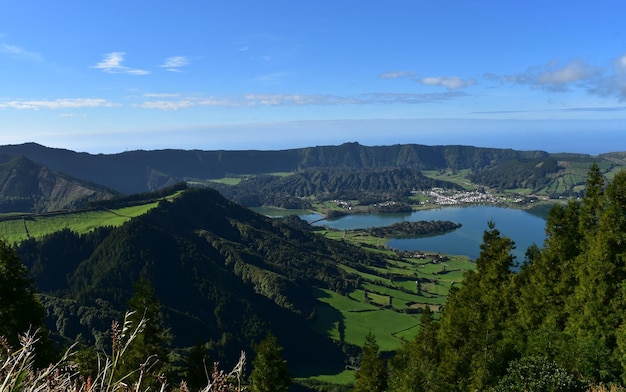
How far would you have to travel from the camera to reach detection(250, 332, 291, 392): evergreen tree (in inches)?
1121

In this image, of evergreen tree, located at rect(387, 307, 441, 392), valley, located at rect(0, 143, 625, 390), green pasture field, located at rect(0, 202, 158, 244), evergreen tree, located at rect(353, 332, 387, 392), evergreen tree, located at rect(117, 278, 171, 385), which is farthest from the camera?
green pasture field, located at rect(0, 202, 158, 244)

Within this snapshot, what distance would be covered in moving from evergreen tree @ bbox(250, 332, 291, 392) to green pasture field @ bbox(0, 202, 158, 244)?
425 ft

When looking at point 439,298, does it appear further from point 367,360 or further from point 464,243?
point 367,360

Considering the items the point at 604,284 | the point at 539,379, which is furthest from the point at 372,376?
the point at 539,379

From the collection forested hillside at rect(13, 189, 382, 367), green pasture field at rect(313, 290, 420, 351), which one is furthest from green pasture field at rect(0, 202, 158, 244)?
green pasture field at rect(313, 290, 420, 351)

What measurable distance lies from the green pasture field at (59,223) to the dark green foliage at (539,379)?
14714cm

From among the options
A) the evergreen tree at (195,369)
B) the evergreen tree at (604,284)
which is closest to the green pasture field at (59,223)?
the evergreen tree at (195,369)

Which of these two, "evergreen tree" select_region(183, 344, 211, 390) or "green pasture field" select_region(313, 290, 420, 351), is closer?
"evergreen tree" select_region(183, 344, 211, 390)

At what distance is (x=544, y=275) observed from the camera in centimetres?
2930

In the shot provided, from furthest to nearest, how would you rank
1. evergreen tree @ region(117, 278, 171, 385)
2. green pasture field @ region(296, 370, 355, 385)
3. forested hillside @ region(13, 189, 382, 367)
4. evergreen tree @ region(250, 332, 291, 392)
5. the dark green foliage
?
forested hillside @ region(13, 189, 382, 367)
green pasture field @ region(296, 370, 355, 385)
evergreen tree @ region(250, 332, 291, 392)
evergreen tree @ region(117, 278, 171, 385)
the dark green foliage

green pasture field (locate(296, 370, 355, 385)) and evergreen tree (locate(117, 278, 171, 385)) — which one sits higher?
evergreen tree (locate(117, 278, 171, 385))

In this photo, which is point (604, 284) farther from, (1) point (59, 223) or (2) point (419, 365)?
(1) point (59, 223)

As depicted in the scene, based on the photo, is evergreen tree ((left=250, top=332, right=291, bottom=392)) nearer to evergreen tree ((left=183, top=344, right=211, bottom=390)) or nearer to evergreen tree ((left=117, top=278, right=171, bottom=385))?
evergreen tree ((left=183, top=344, right=211, bottom=390))

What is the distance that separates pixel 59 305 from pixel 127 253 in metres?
33.5
